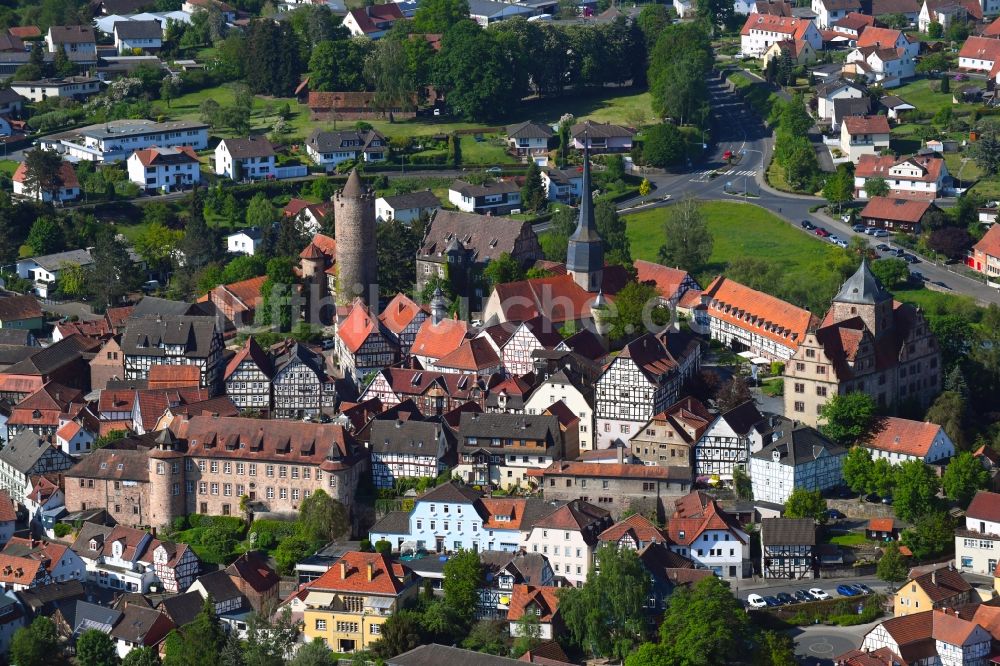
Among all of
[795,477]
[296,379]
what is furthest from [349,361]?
[795,477]

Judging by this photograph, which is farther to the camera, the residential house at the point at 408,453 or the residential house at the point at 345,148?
the residential house at the point at 345,148

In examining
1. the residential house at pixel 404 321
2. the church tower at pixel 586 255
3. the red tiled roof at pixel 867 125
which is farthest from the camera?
the red tiled roof at pixel 867 125

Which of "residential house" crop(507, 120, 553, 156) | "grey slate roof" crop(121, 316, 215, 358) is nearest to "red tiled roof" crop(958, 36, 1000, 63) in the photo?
"residential house" crop(507, 120, 553, 156)

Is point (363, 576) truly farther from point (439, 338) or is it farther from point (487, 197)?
point (487, 197)

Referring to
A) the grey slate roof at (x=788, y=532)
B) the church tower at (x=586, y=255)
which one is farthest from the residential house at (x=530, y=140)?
the grey slate roof at (x=788, y=532)

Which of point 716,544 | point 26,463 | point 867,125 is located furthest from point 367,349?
point 867,125

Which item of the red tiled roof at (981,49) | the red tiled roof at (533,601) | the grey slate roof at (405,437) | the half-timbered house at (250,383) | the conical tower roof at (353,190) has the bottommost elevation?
the red tiled roof at (981,49)

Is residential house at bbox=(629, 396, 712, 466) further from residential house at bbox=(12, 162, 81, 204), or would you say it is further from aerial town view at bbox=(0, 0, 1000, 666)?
residential house at bbox=(12, 162, 81, 204)

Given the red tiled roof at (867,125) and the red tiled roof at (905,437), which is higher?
the red tiled roof at (905,437)

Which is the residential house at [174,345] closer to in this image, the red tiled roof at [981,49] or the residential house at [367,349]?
the residential house at [367,349]
